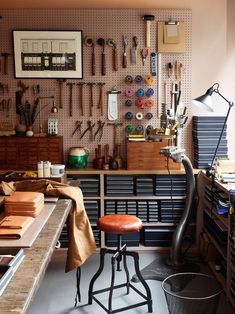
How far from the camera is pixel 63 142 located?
411 cm

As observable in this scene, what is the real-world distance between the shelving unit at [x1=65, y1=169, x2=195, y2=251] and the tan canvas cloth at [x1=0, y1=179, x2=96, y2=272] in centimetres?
122

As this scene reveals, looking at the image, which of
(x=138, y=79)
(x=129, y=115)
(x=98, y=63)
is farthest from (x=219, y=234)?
(x=98, y=63)

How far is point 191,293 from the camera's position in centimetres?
311

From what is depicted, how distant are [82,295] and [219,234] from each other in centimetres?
119

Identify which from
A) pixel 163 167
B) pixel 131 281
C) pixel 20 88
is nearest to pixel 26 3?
pixel 20 88

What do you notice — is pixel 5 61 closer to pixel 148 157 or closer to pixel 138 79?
pixel 138 79

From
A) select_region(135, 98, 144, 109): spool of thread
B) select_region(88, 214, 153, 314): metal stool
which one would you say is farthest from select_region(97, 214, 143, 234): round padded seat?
select_region(135, 98, 144, 109): spool of thread

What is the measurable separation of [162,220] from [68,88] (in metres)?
1.57

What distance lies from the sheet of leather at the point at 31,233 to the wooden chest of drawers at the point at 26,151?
1.67 m

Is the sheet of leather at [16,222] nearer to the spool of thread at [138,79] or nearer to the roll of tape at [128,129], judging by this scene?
the roll of tape at [128,129]

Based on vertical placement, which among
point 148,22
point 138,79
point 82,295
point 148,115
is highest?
point 148,22

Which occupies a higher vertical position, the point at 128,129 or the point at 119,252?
the point at 128,129

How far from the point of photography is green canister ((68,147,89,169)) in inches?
154

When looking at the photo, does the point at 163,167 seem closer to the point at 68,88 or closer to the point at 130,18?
the point at 68,88
